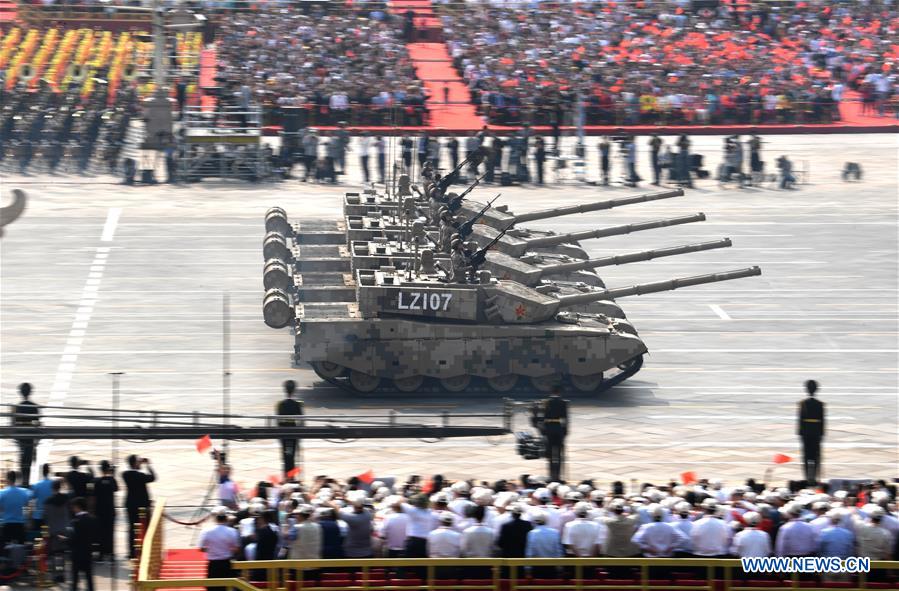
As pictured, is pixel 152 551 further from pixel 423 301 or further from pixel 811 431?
pixel 423 301

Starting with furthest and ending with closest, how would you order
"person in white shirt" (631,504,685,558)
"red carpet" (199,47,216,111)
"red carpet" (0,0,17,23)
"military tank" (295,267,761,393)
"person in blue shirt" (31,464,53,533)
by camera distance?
"red carpet" (0,0,17,23)
"red carpet" (199,47,216,111)
"military tank" (295,267,761,393)
"person in blue shirt" (31,464,53,533)
"person in white shirt" (631,504,685,558)

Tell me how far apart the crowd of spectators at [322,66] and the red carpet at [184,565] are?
3793 cm

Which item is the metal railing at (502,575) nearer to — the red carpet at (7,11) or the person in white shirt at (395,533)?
the person in white shirt at (395,533)

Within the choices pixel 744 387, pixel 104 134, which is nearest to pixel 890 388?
pixel 744 387

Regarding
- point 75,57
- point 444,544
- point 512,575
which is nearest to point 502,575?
point 512,575

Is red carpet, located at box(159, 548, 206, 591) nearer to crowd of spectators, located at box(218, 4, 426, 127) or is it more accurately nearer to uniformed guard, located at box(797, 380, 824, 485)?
uniformed guard, located at box(797, 380, 824, 485)

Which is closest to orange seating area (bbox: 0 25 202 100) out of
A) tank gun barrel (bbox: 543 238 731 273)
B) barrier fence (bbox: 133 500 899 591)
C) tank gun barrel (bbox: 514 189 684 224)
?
tank gun barrel (bbox: 514 189 684 224)

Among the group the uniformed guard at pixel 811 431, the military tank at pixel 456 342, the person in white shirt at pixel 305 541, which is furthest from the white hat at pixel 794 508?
the military tank at pixel 456 342

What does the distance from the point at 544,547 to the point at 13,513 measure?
23.5 feet

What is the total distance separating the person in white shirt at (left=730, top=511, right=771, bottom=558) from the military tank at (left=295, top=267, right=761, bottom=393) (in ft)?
41.6

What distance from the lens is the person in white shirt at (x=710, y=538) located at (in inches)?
811

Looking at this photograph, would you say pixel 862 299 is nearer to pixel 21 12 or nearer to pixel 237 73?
pixel 237 73

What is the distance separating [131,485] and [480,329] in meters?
10.6

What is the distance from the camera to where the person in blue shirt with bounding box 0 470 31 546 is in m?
22.8
